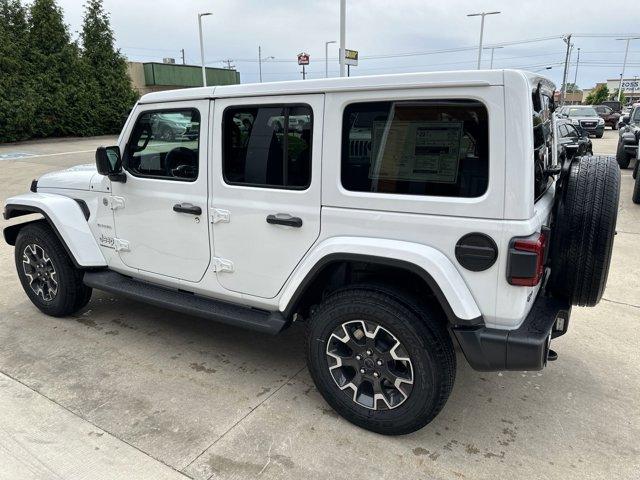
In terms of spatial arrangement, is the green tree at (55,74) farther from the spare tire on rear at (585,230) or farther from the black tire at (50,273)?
the spare tire on rear at (585,230)

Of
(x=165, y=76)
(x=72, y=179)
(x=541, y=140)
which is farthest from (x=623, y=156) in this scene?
(x=165, y=76)

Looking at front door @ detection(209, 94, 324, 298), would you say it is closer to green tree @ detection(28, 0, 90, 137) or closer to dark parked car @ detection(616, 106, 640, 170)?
dark parked car @ detection(616, 106, 640, 170)

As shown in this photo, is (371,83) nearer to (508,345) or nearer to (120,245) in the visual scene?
(508,345)

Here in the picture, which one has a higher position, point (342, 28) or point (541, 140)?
point (342, 28)

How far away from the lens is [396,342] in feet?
8.26

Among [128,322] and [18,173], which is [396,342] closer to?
[128,322]

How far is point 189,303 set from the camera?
329 cm

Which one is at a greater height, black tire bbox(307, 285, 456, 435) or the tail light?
the tail light

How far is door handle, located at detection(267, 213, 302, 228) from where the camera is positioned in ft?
8.87

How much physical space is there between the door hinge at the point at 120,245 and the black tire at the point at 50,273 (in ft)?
1.78

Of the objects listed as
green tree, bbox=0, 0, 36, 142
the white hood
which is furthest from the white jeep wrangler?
green tree, bbox=0, 0, 36, 142

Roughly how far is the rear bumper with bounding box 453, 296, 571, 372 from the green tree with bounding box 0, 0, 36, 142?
2262 cm

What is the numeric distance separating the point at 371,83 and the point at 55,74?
24.0m

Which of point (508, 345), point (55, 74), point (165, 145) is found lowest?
point (508, 345)
